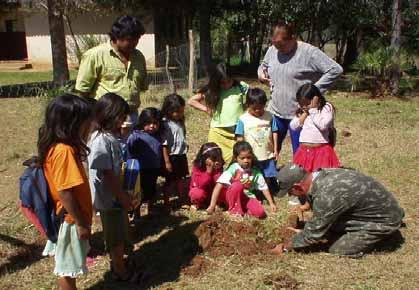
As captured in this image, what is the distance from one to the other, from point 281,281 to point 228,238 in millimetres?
737

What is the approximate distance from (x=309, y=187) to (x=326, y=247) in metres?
0.59

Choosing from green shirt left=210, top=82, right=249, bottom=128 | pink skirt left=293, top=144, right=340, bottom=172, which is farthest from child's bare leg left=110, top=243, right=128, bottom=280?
pink skirt left=293, top=144, right=340, bottom=172

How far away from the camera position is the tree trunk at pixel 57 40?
12.6 m

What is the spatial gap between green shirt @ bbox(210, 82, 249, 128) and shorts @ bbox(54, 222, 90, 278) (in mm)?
2454

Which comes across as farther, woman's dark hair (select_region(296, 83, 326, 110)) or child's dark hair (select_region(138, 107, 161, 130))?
woman's dark hair (select_region(296, 83, 326, 110))

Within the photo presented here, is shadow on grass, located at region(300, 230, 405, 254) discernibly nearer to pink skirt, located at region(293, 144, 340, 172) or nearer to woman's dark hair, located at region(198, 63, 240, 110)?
pink skirt, located at region(293, 144, 340, 172)

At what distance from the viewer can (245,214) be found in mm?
4914

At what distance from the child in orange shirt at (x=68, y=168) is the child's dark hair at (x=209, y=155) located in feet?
6.73

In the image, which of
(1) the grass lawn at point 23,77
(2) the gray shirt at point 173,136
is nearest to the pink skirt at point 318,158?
(2) the gray shirt at point 173,136

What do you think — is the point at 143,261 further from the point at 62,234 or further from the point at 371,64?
the point at 371,64

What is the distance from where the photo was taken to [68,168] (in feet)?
9.47

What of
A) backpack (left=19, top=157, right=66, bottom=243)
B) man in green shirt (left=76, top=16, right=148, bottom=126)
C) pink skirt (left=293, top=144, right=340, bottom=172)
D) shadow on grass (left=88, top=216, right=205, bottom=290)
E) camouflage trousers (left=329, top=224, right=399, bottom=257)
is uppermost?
man in green shirt (left=76, top=16, right=148, bottom=126)

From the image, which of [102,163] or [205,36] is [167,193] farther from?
[205,36]

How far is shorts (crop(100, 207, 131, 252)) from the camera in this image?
11.8ft
